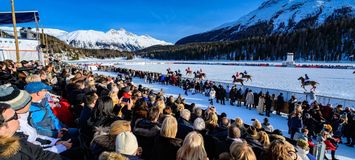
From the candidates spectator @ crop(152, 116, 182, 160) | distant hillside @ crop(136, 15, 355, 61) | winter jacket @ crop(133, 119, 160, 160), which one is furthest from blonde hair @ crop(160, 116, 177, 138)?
distant hillside @ crop(136, 15, 355, 61)

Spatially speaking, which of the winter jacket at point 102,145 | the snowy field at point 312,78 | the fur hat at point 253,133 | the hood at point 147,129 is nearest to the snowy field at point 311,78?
the snowy field at point 312,78

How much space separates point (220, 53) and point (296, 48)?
32.9 meters

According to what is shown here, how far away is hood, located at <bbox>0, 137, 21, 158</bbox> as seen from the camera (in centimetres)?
193

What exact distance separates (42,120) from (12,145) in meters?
1.85

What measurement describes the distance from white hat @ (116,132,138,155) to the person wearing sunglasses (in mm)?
615

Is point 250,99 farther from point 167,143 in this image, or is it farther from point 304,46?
point 304,46

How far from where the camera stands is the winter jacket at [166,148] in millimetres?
3438

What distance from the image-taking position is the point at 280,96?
44.7 ft

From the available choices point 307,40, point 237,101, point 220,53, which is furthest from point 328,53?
point 237,101

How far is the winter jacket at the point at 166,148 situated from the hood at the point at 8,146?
179 centimetres

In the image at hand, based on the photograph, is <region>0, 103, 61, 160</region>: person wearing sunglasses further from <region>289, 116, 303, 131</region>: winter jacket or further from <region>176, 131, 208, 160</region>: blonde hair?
<region>289, 116, 303, 131</region>: winter jacket

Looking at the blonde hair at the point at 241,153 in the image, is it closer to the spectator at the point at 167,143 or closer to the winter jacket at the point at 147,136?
the spectator at the point at 167,143

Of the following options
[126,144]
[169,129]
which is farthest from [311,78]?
[126,144]

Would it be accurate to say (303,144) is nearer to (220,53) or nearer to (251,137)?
(251,137)
